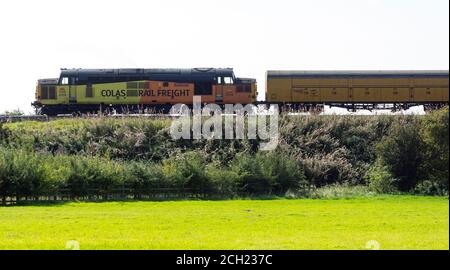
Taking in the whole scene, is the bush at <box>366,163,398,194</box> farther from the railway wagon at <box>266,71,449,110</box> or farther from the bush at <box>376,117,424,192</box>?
the railway wagon at <box>266,71,449,110</box>

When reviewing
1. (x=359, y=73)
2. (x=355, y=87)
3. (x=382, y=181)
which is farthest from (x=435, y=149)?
(x=359, y=73)

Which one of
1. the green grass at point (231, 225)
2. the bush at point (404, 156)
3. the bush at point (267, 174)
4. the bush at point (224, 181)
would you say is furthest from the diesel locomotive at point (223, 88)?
the green grass at point (231, 225)

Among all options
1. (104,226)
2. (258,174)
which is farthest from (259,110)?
(104,226)

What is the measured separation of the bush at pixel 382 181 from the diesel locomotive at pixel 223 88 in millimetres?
12904

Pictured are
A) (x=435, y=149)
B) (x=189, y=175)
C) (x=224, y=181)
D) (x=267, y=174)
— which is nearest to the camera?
(x=435, y=149)

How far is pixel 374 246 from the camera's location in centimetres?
1652

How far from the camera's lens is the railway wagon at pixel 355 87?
5241 centimetres

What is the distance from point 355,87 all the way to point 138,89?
15036mm

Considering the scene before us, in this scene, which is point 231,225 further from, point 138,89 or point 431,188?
point 138,89

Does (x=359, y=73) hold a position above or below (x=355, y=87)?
above

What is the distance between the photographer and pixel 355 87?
52.9 meters

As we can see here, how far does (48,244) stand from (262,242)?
5.05 metres

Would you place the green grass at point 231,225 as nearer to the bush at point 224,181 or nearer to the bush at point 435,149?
the bush at point 435,149

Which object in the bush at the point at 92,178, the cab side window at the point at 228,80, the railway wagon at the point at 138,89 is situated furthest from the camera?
the cab side window at the point at 228,80
